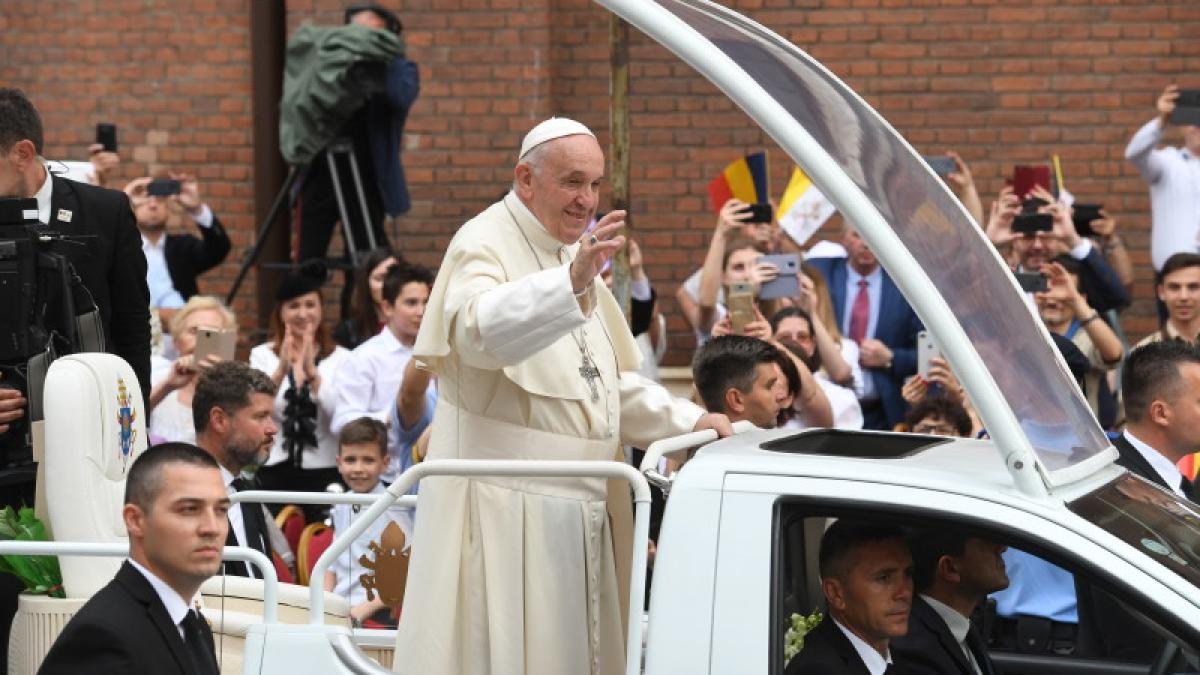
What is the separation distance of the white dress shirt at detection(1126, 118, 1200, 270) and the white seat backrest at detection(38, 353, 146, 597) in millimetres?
6954

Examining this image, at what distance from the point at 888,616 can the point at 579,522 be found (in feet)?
2.70

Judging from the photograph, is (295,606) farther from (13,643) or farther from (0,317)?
(0,317)

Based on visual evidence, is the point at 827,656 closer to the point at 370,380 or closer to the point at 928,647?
the point at 928,647

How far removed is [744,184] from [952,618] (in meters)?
6.03

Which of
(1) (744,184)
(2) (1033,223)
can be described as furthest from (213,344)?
(2) (1033,223)

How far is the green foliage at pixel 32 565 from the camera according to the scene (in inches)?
194

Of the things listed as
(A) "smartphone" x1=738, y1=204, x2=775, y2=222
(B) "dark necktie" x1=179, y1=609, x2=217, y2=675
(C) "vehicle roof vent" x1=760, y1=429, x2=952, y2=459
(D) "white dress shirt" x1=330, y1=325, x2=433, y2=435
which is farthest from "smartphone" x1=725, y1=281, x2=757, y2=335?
(B) "dark necktie" x1=179, y1=609, x2=217, y2=675

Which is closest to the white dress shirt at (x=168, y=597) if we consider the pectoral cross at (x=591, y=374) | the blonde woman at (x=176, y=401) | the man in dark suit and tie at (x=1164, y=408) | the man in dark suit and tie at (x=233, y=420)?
Answer: the pectoral cross at (x=591, y=374)

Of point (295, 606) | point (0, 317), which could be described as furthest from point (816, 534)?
point (0, 317)

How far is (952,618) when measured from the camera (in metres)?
4.42

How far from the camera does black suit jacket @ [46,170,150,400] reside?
5.82 meters

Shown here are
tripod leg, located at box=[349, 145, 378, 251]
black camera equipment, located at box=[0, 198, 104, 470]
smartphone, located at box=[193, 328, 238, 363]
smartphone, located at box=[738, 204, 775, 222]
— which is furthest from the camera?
tripod leg, located at box=[349, 145, 378, 251]

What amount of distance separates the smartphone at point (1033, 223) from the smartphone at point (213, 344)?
12.8 ft

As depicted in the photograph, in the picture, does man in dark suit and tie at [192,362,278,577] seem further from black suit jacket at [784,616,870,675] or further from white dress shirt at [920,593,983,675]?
black suit jacket at [784,616,870,675]
